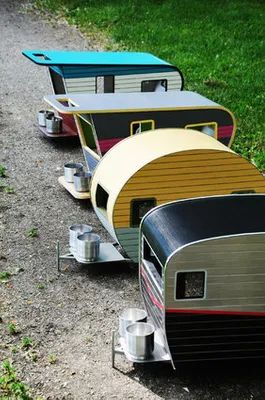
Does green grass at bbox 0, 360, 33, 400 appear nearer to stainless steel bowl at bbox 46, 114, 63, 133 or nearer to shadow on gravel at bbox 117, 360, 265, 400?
shadow on gravel at bbox 117, 360, 265, 400

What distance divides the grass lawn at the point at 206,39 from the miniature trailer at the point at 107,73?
5.04 feet

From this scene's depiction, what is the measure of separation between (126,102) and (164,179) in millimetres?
2693

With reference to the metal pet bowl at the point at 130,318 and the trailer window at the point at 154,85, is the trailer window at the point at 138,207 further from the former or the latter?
the trailer window at the point at 154,85

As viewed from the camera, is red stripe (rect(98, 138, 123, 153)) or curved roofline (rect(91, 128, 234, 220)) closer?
curved roofline (rect(91, 128, 234, 220))

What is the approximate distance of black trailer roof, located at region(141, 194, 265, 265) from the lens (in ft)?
19.0

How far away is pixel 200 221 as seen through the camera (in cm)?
598

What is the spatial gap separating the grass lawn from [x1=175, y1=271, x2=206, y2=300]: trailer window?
5343 mm

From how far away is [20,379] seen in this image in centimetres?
610

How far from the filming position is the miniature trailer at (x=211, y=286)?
570 cm

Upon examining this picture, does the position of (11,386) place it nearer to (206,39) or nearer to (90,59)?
(90,59)

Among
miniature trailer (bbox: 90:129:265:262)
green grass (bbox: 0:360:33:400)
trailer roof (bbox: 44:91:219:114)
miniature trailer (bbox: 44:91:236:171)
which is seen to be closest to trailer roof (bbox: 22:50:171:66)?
trailer roof (bbox: 44:91:219:114)

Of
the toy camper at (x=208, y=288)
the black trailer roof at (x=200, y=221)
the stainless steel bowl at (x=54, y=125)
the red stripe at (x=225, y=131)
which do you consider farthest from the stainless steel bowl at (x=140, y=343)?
the stainless steel bowl at (x=54, y=125)

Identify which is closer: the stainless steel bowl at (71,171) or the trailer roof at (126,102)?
the trailer roof at (126,102)

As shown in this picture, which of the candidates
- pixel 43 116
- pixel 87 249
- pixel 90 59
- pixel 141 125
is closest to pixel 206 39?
pixel 90 59
